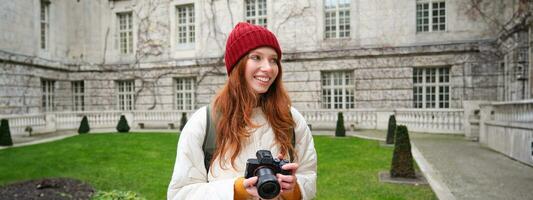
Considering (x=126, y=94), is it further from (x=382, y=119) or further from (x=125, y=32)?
(x=382, y=119)

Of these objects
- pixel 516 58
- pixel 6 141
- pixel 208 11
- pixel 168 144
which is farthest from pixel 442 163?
pixel 208 11

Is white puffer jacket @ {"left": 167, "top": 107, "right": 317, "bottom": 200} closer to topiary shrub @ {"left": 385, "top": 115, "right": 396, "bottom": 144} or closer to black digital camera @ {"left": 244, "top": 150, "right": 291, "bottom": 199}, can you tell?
black digital camera @ {"left": 244, "top": 150, "right": 291, "bottom": 199}

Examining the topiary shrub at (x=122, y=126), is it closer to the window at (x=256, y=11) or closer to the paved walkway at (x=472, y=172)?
the window at (x=256, y=11)

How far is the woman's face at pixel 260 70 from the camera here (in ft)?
6.75

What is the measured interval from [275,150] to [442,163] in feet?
26.4

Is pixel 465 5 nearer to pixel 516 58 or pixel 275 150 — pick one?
pixel 516 58

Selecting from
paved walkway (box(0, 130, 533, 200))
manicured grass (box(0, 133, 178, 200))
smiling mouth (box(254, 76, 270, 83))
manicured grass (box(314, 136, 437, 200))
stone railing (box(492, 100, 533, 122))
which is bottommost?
manicured grass (box(0, 133, 178, 200))

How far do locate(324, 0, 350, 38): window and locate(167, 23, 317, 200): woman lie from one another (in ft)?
59.6

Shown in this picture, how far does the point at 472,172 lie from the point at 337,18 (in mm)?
13219

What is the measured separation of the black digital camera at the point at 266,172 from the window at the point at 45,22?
24129 mm


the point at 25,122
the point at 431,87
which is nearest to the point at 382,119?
the point at 431,87

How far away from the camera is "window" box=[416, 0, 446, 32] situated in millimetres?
18172

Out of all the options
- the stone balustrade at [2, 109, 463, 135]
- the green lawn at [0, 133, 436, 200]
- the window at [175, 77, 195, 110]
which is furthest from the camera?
the window at [175, 77, 195, 110]

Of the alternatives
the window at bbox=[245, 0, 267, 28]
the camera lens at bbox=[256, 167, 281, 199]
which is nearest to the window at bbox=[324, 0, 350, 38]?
the window at bbox=[245, 0, 267, 28]
